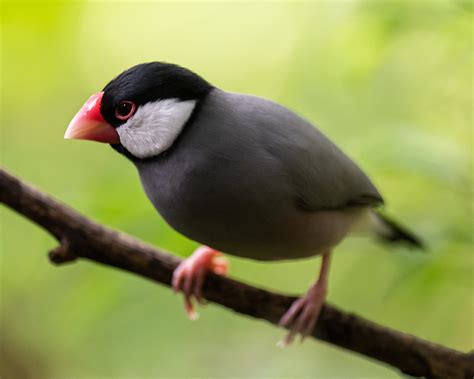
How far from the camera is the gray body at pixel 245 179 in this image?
1109mm

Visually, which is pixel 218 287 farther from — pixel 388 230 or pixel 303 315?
pixel 388 230

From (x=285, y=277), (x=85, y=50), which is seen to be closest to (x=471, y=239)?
(x=285, y=277)

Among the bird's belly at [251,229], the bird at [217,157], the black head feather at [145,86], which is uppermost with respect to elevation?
the black head feather at [145,86]

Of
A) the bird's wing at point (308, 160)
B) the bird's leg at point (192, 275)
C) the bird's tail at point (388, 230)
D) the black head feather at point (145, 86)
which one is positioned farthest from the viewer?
the bird's tail at point (388, 230)

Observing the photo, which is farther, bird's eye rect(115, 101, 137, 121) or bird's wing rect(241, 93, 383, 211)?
bird's wing rect(241, 93, 383, 211)

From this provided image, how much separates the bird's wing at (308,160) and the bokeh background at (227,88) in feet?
0.30

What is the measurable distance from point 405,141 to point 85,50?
3.66 ft

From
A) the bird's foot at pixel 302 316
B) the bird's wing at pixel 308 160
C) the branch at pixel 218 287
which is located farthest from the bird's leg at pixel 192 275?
the bird's wing at pixel 308 160

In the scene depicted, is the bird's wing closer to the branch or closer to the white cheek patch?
the white cheek patch

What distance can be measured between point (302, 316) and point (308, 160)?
0.38 metres

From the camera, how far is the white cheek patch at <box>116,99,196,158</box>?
108 cm

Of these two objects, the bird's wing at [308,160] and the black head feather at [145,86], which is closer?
the black head feather at [145,86]

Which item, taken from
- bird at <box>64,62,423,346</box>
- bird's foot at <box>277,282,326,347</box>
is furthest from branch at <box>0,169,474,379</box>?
bird at <box>64,62,423,346</box>

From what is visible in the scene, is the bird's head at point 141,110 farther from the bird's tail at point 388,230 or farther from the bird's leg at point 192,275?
the bird's tail at point 388,230
